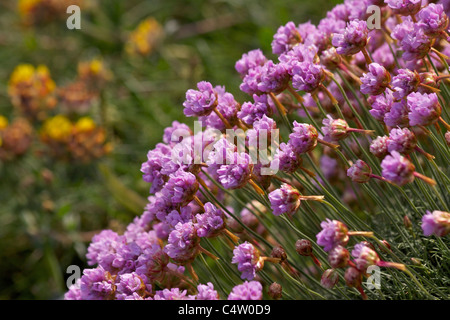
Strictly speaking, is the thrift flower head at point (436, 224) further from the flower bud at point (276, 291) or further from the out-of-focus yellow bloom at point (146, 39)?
the out-of-focus yellow bloom at point (146, 39)

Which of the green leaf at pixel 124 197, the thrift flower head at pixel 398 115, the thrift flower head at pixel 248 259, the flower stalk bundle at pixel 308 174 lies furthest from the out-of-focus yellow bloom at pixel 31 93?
the thrift flower head at pixel 398 115

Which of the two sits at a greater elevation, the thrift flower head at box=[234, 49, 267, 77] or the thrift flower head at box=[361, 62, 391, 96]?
the thrift flower head at box=[234, 49, 267, 77]

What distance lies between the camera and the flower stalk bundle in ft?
2.76

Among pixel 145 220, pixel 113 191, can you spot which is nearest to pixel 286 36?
pixel 145 220

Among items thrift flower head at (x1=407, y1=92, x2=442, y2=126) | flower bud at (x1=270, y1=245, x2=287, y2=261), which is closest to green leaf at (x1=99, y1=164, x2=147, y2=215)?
flower bud at (x1=270, y1=245, x2=287, y2=261)

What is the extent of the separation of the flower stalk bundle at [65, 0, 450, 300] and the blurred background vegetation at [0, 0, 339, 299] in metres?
0.64

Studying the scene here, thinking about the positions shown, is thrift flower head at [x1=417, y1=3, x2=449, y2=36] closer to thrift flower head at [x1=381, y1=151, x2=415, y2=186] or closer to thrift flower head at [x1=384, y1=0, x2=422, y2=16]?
thrift flower head at [x1=384, y1=0, x2=422, y2=16]

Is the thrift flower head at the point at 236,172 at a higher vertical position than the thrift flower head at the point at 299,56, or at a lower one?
lower

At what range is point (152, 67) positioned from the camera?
2.66 metres

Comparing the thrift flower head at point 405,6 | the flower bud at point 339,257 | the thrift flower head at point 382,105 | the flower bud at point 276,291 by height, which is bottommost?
the flower bud at point 276,291

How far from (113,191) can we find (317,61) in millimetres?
1086

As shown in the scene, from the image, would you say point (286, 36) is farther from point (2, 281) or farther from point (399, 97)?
point (2, 281)

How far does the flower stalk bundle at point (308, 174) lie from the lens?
0.84 meters

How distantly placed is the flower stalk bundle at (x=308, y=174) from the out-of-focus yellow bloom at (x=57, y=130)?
0.86 m
